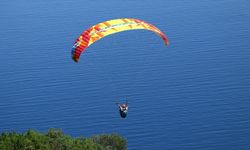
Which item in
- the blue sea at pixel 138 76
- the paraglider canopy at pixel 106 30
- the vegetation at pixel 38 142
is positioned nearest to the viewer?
the vegetation at pixel 38 142

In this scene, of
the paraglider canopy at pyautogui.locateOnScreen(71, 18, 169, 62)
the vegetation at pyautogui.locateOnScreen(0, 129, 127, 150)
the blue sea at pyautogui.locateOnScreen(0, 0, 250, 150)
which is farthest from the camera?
the blue sea at pyautogui.locateOnScreen(0, 0, 250, 150)

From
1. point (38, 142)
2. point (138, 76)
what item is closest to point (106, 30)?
point (38, 142)

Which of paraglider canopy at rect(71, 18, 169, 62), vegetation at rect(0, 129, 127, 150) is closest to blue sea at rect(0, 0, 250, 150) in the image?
vegetation at rect(0, 129, 127, 150)

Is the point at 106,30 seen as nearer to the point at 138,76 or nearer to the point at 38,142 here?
the point at 38,142

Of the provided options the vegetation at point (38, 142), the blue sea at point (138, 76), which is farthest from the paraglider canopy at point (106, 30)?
the blue sea at point (138, 76)

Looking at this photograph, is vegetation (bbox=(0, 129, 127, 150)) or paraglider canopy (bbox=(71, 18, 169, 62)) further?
paraglider canopy (bbox=(71, 18, 169, 62))

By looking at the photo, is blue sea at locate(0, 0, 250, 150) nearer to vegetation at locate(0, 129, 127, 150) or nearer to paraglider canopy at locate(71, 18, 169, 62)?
vegetation at locate(0, 129, 127, 150)

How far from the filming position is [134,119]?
3253 inches

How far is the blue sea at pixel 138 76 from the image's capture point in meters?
81.3

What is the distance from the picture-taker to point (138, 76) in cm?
9588

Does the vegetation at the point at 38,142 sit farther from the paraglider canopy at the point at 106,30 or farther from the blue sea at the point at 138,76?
the blue sea at the point at 138,76

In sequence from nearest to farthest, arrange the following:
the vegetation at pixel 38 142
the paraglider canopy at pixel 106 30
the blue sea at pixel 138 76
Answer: the vegetation at pixel 38 142 < the paraglider canopy at pixel 106 30 < the blue sea at pixel 138 76

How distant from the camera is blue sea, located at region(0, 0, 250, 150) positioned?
3201 inches

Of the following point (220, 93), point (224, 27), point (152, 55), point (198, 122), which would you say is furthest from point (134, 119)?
point (224, 27)
